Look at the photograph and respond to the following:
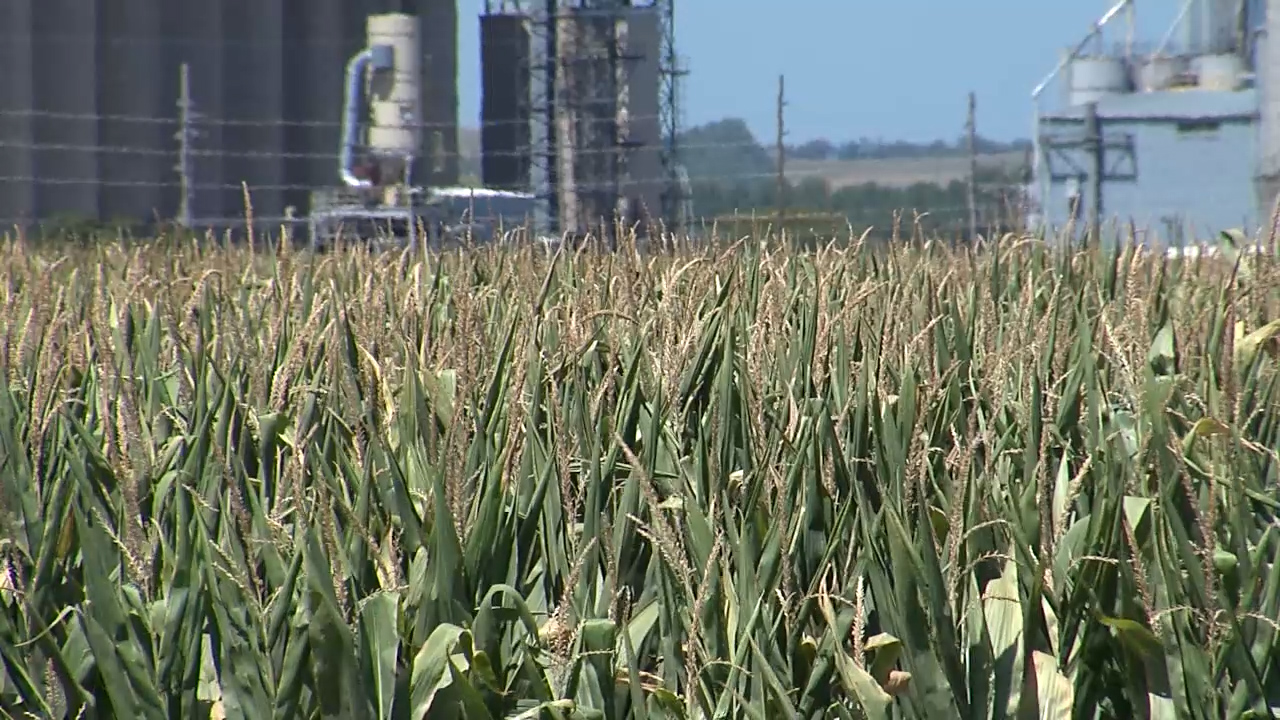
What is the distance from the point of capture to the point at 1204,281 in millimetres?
3648

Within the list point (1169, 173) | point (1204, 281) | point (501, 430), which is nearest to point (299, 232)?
point (1169, 173)

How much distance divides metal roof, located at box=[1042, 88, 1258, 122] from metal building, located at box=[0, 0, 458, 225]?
7652mm

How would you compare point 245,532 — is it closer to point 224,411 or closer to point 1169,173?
point 224,411

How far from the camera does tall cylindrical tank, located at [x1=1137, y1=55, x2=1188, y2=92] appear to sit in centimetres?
2002

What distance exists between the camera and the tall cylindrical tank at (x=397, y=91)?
55.7 feet

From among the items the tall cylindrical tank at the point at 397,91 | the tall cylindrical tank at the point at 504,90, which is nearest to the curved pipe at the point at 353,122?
the tall cylindrical tank at the point at 397,91

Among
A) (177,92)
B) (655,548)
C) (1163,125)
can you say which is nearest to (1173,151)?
(1163,125)

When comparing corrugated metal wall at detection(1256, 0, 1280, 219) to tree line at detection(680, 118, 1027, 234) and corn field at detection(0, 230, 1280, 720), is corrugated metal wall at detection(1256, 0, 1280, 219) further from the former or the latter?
corn field at detection(0, 230, 1280, 720)

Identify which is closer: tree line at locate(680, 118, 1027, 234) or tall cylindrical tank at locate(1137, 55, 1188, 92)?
tree line at locate(680, 118, 1027, 234)

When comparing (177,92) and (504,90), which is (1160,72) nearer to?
(504,90)

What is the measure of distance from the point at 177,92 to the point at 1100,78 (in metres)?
11.4

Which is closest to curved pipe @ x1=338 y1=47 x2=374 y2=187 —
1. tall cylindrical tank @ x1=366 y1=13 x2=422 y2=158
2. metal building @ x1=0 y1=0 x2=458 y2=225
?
tall cylindrical tank @ x1=366 y1=13 x2=422 y2=158

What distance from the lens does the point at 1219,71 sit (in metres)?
19.6

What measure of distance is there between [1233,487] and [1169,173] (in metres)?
18.9
